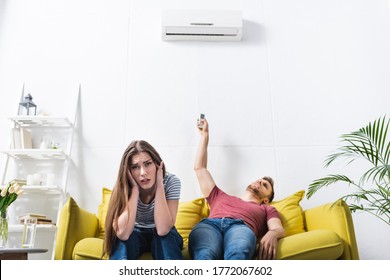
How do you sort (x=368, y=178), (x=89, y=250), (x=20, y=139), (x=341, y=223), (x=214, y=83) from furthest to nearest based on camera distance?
(x=214, y=83) → (x=20, y=139) → (x=368, y=178) → (x=341, y=223) → (x=89, y=250)

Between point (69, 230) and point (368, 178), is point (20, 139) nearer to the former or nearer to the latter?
point (69, 230)

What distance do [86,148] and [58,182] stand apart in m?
0.33

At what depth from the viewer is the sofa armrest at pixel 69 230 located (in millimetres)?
2037

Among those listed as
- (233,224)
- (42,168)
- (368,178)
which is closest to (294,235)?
(233,224)

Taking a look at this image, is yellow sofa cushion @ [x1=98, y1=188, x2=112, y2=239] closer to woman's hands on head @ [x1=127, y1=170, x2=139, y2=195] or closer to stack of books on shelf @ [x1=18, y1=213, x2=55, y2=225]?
stack of books on shelf @ [x1=18, y1=213, x2=55, y2=225]

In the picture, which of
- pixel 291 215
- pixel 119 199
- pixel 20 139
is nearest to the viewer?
pixel 119 199

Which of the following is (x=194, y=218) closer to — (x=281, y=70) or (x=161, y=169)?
(x=161, y=169)

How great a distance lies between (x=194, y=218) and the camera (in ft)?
8.43

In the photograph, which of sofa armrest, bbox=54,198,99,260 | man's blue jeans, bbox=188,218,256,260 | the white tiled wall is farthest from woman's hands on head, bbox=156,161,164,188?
the white tiled wall

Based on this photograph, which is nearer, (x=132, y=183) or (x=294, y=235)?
(x=132, y=183)

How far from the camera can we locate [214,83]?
3277 mm

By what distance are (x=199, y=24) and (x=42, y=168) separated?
1.71 meters

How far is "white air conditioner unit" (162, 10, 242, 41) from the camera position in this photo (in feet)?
10.8
